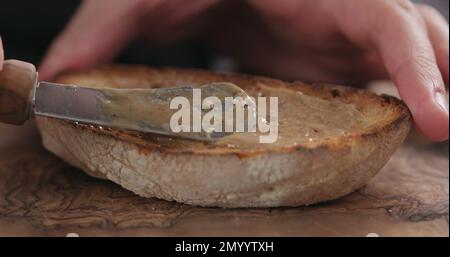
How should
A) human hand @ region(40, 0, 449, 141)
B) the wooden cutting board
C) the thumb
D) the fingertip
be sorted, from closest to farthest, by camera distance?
the wooden cutting board, the fingertip, human hand @ region(40, 0, 449, 141), the thumb

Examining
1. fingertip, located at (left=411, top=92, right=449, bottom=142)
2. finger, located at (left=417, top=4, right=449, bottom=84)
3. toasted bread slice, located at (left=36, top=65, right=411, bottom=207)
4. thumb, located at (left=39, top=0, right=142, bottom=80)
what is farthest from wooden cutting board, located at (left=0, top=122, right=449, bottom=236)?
thumb, located at (left=39, top=0, right=142, bottom=80)

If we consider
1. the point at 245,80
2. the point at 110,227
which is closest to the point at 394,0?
the point at 245,80

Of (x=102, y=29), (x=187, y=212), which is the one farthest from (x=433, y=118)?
(x=102, y=29)

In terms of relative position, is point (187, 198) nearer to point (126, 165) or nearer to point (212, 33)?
point (126, 165)

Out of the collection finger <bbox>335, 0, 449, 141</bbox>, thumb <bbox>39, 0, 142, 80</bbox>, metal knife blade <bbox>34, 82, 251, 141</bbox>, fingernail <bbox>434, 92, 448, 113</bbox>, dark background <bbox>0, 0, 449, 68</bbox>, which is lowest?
metal knife blade <bbox>34, 82, 251, 141</bbox>

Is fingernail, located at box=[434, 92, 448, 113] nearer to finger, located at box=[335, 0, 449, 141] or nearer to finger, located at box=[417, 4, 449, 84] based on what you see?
finger, located at box=[335, 0, 449, 141]
